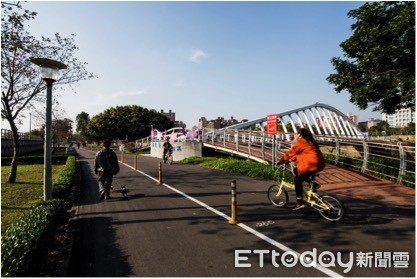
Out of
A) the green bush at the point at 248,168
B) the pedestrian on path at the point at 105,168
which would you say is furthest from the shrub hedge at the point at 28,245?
the green bush at the point at 248,168

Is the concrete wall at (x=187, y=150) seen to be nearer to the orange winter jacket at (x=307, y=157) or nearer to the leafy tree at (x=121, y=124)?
the orange winter jacket at (x=307, y=157)

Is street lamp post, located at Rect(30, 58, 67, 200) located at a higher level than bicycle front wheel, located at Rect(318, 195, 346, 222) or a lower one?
higher

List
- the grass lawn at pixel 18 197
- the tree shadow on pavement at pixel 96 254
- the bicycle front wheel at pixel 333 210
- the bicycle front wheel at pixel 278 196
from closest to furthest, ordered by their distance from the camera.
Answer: the tree shadow on pavement at pixel 96 254 < the bicycle front wheel at pixel 333 210 < the bicycle front wheel at pixel 278 196 < the grass lawn at pixel 18 197

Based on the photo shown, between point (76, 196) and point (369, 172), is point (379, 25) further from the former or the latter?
point (76, 196)

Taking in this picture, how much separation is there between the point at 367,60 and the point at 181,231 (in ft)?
48.9

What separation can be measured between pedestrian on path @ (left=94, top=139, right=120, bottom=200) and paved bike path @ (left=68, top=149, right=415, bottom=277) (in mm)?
565

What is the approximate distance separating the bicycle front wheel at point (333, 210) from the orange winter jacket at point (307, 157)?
66cm

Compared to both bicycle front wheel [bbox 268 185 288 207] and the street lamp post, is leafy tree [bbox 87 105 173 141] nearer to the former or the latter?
the street lamp post

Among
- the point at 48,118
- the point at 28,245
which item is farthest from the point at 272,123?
the point at 28,245

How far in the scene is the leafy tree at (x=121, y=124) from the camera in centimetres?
6528

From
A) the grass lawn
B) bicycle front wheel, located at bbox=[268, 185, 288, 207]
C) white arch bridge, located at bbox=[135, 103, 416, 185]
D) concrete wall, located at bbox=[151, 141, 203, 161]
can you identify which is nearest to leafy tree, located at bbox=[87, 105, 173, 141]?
white arch bridge, located at bbox=[135, 103, 416, 185]

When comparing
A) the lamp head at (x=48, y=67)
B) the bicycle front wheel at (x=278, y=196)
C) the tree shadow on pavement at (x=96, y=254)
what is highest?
the lamp head at (x=48, y=67)

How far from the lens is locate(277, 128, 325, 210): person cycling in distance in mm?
6133

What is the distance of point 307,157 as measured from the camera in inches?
244
